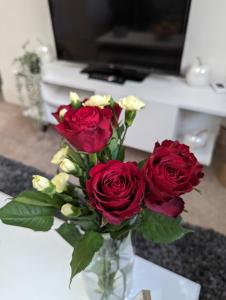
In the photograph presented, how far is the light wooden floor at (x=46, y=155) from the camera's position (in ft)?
4.70

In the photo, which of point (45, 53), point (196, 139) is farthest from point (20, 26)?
point (196, 139)

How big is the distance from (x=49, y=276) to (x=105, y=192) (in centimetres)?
53

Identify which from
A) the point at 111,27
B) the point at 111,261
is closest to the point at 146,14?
the point at 111,27

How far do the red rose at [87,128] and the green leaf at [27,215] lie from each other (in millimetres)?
179

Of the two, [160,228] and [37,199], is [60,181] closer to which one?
[37,199]

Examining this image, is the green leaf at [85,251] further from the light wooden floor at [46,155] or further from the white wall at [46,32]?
the white wall at [46,32]

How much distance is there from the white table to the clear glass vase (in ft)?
0.29

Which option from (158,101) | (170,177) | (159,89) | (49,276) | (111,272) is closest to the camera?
(170,177)

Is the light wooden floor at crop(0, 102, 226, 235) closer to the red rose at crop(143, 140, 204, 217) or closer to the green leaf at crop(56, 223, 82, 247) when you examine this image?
the green leaf at crop(56, 223, 82, 247)

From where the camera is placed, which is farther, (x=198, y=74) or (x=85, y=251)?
(x=198, y=74)

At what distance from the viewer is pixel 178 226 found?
1.56 ft

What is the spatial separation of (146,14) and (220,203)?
1.12 metres

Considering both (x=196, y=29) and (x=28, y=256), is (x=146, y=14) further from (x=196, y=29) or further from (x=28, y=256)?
(x=28, y=256)

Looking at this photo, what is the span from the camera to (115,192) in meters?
0.39
